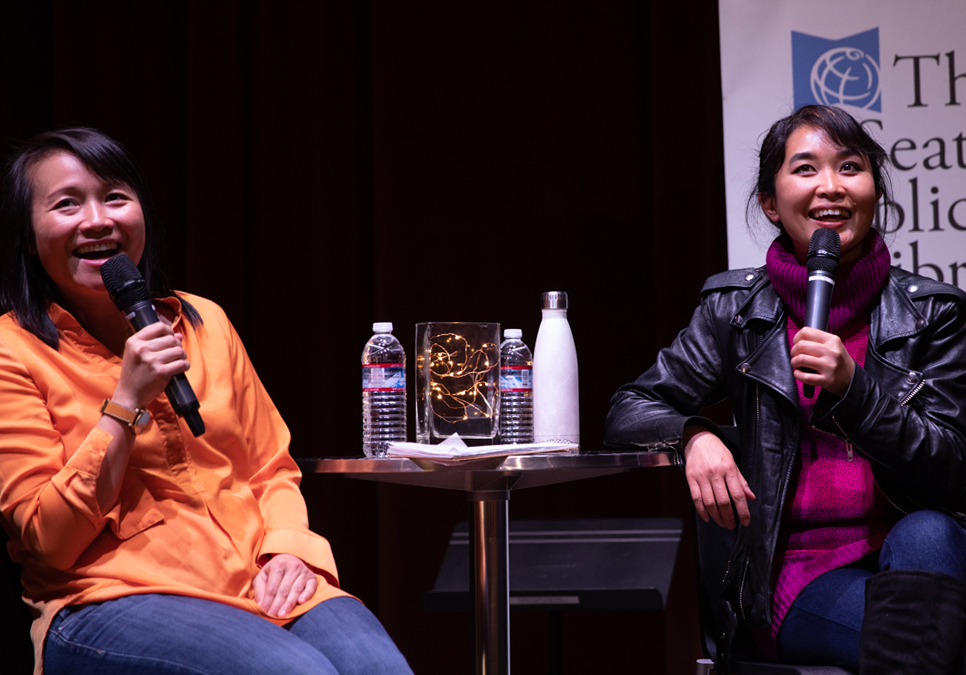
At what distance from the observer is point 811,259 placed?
1.44 m

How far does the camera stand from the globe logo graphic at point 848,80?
7.89ft

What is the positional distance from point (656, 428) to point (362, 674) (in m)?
0.61

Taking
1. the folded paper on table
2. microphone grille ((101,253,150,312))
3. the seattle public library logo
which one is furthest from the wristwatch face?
the seattle public library logo

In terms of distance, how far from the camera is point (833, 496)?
157 centimetres

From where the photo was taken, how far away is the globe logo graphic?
2.40 meters

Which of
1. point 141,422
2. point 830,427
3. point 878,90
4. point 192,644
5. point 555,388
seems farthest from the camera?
point 878,90

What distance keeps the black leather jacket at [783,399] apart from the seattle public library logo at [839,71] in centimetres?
85

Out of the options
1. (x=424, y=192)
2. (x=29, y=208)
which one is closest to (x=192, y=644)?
(x=29, y=208)

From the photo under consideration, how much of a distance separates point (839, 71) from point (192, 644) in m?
2.01

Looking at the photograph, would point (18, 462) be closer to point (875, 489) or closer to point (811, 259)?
point (811, 259)

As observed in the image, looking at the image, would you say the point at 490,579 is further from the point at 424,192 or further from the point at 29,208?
the point at 424,192

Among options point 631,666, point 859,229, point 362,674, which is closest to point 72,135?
point 362,674

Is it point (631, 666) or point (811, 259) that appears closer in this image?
point (811, 259)

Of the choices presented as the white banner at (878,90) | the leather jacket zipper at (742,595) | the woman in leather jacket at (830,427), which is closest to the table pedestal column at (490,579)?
the woman in leather jacket at (830,427)
